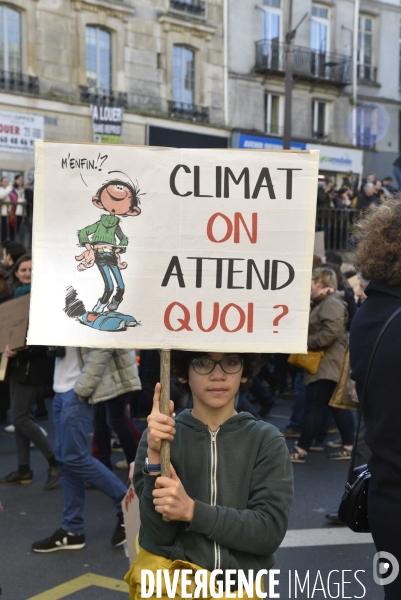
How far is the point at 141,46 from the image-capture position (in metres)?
25.6

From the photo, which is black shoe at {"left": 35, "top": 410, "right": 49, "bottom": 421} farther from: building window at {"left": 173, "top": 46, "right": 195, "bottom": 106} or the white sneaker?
building window at {"left": 173, "top": 46, "right": 195, "bottom": 106}

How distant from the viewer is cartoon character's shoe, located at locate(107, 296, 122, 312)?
253 centimetres

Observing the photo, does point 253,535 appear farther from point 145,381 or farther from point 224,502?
point 145,381

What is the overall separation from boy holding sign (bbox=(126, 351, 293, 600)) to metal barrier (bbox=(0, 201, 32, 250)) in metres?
13.5

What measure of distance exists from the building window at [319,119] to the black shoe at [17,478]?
26.0 metres

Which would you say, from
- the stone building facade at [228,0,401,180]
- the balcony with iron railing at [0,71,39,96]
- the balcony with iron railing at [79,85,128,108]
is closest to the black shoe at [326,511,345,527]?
the balcony with iron railing at [0,71,39,96]

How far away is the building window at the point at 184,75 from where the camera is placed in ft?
87.7

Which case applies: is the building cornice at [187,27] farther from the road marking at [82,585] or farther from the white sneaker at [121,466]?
the road marking at [82,585]

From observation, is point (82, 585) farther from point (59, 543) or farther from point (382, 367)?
point (382, 367)

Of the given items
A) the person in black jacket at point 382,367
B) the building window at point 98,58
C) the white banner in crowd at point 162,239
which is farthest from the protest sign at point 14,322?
the building window at point 98,58

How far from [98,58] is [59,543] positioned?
21.6m

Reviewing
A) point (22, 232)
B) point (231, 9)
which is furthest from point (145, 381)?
point (231, 9)

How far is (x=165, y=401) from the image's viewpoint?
7.95 ft

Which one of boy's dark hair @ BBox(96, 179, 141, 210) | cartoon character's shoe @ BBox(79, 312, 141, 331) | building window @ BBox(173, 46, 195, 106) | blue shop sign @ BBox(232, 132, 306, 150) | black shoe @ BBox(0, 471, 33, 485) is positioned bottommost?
black shoe @ BBox(0, 471, 33, 485)
